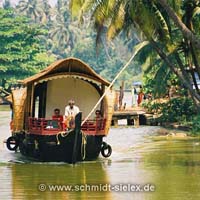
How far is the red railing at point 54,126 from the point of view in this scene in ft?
51.9

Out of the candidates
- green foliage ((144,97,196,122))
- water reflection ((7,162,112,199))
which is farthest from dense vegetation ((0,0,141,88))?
water reflection ((7,162,112,199))

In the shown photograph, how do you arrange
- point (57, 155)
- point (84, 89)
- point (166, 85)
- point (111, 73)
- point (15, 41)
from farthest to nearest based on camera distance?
point (111, 73)
point (15, 41)
point (166, 85)
point (84, 89)
point (57, 155)

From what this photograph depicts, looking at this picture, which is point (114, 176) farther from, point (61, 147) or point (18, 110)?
point (18, 110)

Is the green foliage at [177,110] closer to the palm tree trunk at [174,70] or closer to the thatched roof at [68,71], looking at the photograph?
the palm tree trunk at [174,70]

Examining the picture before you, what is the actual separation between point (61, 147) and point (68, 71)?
195 centimetres

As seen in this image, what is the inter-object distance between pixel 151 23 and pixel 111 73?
67746 millimetres

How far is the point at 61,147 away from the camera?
15.7m

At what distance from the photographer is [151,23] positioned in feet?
55.6

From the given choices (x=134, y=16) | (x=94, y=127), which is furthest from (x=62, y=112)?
(x=134, y=16)

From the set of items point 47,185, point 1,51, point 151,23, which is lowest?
point 47,185

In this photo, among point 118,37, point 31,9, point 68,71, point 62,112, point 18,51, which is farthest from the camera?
point 31,9

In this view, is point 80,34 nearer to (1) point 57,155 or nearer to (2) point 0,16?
(2) point 0,16

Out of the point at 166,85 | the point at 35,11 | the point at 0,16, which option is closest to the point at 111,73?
the point at 35,11

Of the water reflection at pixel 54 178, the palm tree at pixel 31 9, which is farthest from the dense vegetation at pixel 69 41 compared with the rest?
the water reflection at pixel 54 178
